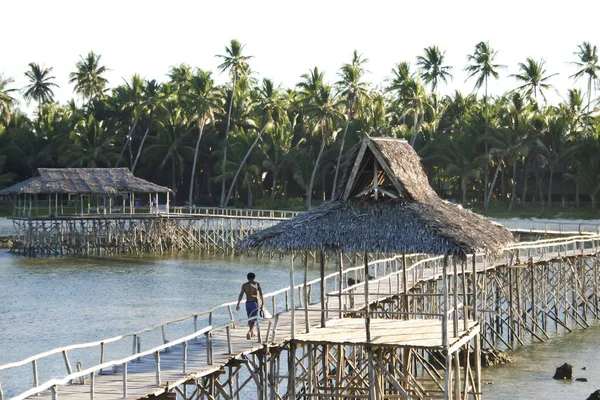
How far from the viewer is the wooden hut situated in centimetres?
2017

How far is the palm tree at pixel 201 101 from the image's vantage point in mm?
81562

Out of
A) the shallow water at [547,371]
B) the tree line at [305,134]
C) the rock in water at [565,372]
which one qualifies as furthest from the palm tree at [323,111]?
the rock in water at [565,372]

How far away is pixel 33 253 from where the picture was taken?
6562cm

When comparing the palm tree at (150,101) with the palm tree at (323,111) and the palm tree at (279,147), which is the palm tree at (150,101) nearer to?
the palm tree at (279,147)

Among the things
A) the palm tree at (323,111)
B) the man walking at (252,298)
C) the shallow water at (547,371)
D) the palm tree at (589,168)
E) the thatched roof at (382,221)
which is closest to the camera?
the thatched roof at (382,221)

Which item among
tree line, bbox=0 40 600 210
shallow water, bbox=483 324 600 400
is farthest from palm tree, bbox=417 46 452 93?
shallow water, bbox=483 324 600 400

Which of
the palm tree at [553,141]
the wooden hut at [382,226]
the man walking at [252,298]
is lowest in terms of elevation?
the man walking at [252,298]

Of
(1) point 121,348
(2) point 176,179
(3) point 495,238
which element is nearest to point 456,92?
(2) point 176,179

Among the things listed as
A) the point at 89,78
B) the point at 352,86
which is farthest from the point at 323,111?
the point at 89,78

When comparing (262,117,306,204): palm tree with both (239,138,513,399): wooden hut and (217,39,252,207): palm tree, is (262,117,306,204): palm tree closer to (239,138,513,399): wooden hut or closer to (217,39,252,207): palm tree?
(217,39,252,207): palm tree

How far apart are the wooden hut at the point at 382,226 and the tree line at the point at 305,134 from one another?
168 ft

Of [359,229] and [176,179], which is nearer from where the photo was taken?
[359,229]

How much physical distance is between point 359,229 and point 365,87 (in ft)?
187

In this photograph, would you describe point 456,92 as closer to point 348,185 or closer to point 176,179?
point 176,179
